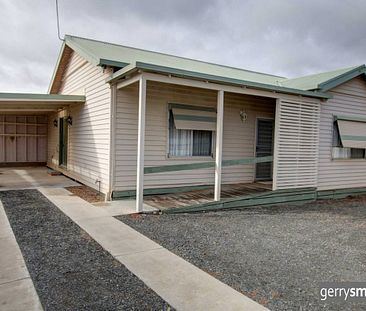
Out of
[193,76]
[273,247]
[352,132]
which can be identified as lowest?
[273,247]

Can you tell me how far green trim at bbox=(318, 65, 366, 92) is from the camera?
26.8 ft

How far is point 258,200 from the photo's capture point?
7.48 meters

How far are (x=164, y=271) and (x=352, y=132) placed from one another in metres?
8.42

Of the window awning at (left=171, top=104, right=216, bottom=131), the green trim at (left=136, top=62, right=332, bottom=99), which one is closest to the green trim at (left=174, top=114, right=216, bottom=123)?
the window awning at (left=171, top=104, right=216, bottom=131)

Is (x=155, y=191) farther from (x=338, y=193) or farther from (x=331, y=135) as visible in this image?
(x=338, y=193)

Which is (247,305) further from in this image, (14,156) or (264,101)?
(14,156)

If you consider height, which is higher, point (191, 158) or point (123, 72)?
point (123, 72)

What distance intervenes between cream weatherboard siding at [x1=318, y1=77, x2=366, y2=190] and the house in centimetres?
3

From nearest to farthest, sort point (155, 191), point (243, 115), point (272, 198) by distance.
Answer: point (155, 191) < point (272, 198) < point (243, 115)

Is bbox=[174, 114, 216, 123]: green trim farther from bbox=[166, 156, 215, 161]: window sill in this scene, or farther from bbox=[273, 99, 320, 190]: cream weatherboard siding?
bbox=[273, 99, 320, 190]: cream weatherboard siding

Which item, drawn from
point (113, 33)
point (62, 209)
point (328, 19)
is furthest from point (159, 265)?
point (113, 33)

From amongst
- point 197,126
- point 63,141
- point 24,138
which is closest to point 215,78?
point 197,126

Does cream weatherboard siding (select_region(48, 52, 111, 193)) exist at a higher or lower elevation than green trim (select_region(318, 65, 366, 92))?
lower

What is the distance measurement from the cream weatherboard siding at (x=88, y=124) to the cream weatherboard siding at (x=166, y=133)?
395mm
